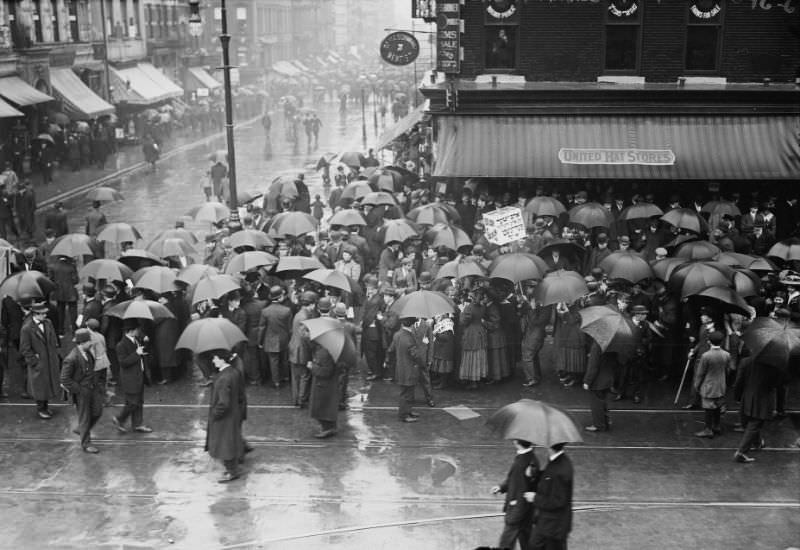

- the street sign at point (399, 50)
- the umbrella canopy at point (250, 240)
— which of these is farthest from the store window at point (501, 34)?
the umbrella canopy at point (250, 240)

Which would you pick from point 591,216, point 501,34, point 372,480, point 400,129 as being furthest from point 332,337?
point 400,129

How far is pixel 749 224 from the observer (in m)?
19.8

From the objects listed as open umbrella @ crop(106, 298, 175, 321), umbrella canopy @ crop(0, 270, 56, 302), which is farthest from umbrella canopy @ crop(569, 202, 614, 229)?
umbrella canopy @ crop(0, 270, 56, 302)

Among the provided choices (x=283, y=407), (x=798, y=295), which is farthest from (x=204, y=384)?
(x=798, y=295)

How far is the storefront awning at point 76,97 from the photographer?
135 ft

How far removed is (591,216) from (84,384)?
403 inches

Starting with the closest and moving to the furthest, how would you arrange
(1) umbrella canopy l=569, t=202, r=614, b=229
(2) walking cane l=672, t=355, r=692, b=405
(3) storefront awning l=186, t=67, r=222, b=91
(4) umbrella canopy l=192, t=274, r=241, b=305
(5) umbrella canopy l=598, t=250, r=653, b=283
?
(2) walking cane l=672, t=355, r=692, b=405 → (4) umbrella canopy l=192, t=274, r=241, b=305 → (5) umbrella canopy l=598, t=250, r=653, b=283 → (1) umbrella canopy l=569, t=202, r=614, b=229 → (3) storefront awning l=186, t=67, r=222, b=91

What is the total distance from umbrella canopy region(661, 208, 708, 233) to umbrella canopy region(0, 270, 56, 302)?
1103 centimetres

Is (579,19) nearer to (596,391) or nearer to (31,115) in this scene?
(596,391)

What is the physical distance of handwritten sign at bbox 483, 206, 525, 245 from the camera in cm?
1756

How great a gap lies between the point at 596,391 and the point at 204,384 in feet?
20.3

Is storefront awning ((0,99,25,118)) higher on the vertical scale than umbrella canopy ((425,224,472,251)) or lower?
higher

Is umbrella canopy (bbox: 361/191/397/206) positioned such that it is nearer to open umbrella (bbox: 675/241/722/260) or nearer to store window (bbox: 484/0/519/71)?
store window (bbox: 484/0/519/71)

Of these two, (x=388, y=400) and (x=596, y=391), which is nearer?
(x=596, y=391)
